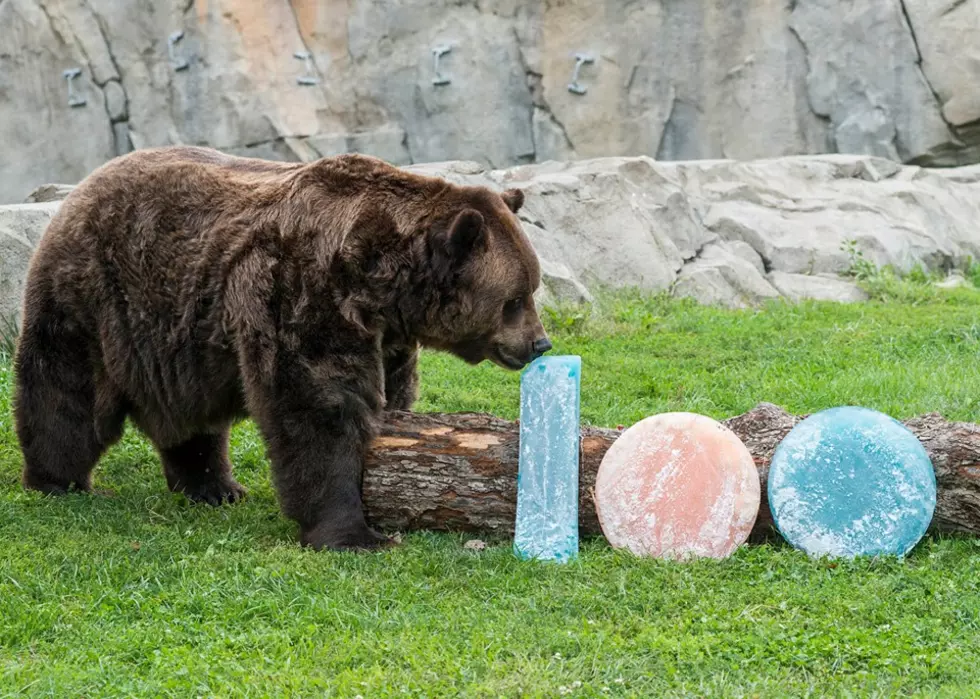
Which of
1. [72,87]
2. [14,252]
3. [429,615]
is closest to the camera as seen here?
[429,615]

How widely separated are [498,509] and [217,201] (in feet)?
7.20

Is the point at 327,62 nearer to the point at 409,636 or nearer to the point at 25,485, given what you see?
the point at 25,485

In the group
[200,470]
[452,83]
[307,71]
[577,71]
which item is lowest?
[200,470]

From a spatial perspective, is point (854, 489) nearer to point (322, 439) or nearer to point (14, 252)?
point (322, 439)

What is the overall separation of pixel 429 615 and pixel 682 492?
126 centimetres

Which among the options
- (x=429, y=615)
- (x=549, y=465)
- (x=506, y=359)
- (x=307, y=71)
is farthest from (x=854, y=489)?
(x=307, y=71)

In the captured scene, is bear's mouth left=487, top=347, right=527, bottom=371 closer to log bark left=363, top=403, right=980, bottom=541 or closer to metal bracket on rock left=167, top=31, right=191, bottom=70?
log bark left=363, top=403, right=980, bottom=541

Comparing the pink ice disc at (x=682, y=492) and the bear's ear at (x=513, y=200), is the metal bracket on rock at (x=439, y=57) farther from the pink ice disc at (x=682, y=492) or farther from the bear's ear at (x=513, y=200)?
the pink ice disc at (x=682, y=492)

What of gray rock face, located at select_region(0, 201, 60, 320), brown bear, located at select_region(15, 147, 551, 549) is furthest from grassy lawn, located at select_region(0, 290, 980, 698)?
gray rock face, located at select_region(0, 201, 60, 320)

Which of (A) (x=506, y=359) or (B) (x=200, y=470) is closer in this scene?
(A) (x=506, y=359)

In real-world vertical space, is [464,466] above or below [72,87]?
above

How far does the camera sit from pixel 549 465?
5363mm

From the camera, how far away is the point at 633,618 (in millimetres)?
4508

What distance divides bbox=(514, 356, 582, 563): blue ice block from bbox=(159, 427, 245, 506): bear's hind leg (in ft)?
7.17
